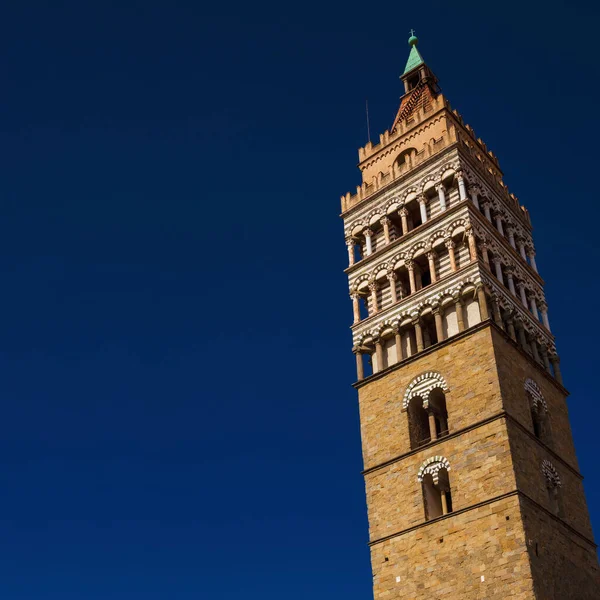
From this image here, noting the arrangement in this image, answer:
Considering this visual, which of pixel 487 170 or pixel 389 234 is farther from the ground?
pixel 487 170

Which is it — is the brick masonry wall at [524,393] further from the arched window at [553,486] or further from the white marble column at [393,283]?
the white marble column at [393,283]

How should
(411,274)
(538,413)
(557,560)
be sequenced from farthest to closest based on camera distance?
(411,274) → (538,413) → (557,560)

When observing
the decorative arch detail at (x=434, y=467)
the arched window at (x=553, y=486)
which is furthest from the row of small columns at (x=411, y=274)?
A: the arched window at (x=553, y=486)

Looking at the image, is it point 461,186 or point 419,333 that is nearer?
point 419,333

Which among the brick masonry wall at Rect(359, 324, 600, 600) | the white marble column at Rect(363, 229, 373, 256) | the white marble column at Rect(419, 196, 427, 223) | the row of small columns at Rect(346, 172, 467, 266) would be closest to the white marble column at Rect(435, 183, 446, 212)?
the row of small columns at Rect(346, 172, 467, 266)

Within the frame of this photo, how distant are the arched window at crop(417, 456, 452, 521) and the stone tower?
0.05 metres

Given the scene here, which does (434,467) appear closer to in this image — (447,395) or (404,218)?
(447,395)

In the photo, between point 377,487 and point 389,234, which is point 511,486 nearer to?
point 377,487

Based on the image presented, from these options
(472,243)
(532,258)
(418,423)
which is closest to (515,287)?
(532,258)

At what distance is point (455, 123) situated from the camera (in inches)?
1720

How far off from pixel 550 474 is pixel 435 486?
428 cm

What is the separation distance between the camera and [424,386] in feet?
116

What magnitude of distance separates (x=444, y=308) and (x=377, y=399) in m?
4.35

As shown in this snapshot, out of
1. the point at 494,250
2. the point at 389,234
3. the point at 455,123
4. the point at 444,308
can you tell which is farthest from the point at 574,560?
the point at 455,123
